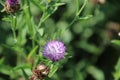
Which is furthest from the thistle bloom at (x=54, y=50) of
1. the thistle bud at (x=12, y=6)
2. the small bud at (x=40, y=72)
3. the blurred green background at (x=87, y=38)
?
the blurred green background at (x=87, y=38)

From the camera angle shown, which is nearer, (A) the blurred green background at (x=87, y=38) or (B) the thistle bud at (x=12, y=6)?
(B) the thistle bud at (x=12, y=6)

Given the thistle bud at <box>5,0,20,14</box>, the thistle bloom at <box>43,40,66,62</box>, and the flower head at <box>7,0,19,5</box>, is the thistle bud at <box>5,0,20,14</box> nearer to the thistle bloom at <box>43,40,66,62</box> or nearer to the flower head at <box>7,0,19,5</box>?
the flower head at <box>7,0,19,5</box>

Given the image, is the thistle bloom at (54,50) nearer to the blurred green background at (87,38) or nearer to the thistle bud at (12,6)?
the thistle bud at (12,6)

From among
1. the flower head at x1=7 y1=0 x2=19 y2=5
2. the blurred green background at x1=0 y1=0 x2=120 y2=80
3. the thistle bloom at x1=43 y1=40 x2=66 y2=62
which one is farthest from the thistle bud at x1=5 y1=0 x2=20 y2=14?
the blurred green background at x1=0 y1=0 x2=120 y2=80

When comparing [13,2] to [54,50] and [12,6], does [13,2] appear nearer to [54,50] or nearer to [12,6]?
[12,6]

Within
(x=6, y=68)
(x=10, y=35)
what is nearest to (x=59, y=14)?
(x=10, y=35)

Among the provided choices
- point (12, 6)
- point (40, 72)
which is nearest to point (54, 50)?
point (40, 72)
